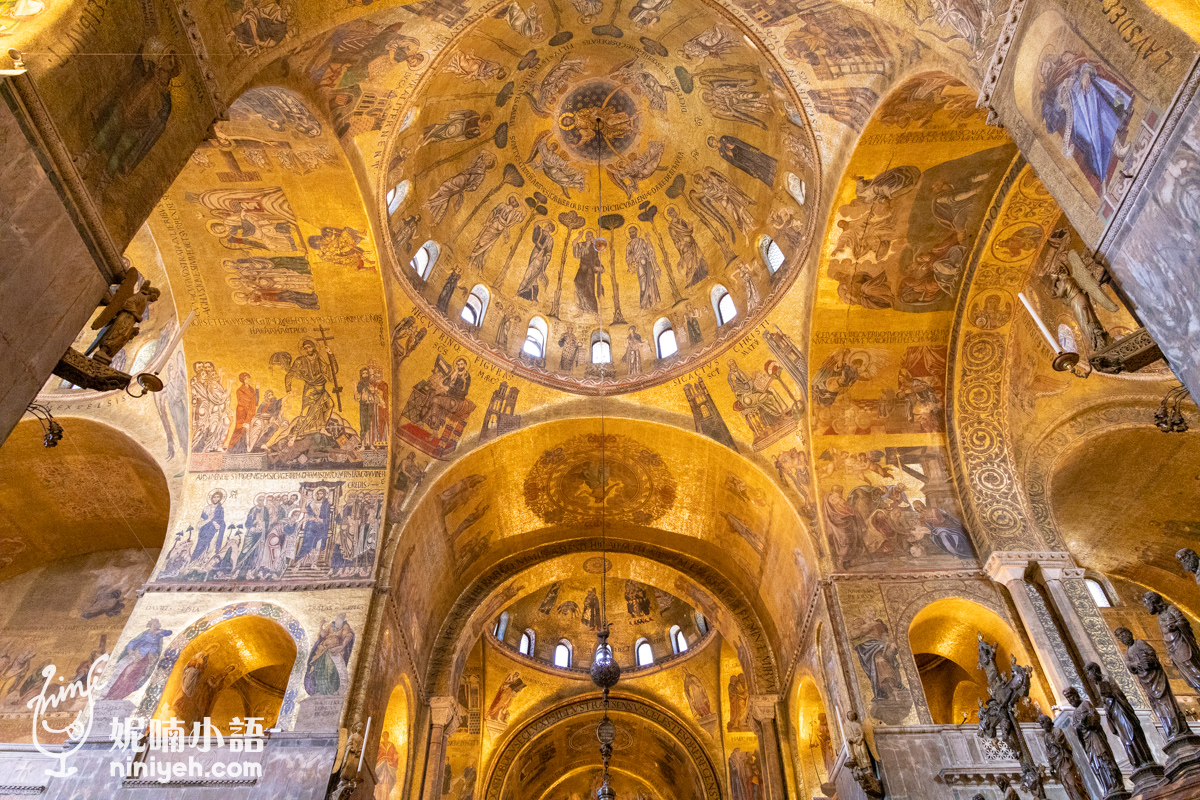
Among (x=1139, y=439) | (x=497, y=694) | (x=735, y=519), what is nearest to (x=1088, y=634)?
(x=1139, y=439)

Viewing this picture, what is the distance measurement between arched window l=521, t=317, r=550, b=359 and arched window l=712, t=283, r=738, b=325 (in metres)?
3.82

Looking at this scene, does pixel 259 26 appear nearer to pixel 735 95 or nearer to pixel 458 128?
pixel 458 128

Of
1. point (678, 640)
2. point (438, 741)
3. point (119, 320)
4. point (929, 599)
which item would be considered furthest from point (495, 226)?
point (678, 640)

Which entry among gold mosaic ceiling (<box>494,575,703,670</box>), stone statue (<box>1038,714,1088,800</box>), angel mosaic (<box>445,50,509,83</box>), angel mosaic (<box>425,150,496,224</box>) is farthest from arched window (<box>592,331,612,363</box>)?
stone statue (<box>1038,714,1088,800</box>)

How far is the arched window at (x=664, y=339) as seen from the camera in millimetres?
16516

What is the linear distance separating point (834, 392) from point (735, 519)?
12.4 ft

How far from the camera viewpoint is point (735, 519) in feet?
52.9

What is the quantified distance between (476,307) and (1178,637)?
43.5 ft

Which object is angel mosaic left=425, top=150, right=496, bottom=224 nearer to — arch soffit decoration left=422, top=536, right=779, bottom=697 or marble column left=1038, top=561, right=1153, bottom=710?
arch soffit decoration left=422, top=536, right=779, bottom=697

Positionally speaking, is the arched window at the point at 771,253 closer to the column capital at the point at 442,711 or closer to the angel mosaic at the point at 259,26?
the angel mosaic at the point at 259,26

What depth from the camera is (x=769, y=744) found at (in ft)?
50.4

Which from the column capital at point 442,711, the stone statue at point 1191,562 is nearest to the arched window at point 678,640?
the column capital at point 442,711

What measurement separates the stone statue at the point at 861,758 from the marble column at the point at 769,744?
4.16m

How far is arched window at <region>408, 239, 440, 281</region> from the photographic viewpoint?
14734mm
